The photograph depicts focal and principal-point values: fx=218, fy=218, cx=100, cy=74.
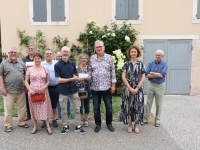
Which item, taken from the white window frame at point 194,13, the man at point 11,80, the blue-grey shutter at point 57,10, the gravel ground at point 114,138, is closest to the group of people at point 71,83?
the man at point 11,80

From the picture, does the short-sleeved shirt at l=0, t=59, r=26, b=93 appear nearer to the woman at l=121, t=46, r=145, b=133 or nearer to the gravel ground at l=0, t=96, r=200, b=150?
the gravel ground at l=0, t=96, r=200, b=150

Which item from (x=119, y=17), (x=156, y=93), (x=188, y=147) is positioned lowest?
Answer: (x=188, y=147)

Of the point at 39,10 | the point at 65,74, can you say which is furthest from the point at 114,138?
the point at 39,10

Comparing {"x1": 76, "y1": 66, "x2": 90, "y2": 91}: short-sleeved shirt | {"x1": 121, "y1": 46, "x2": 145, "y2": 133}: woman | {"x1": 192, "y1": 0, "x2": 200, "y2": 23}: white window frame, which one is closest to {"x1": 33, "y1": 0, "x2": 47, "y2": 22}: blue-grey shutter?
{"x1": 76, "y1": 66, "x2": 90, "y2": 91}: short-sleeved shirt

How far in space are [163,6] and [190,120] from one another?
4.30m

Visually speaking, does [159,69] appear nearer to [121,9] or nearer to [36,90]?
[36,90]

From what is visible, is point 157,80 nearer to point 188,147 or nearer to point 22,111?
point 188,147

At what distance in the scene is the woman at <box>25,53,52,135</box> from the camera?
13.3 ft

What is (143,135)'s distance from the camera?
4.13 meters

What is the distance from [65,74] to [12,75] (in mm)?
1070

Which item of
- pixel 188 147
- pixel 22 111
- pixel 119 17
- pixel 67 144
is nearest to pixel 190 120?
pixel 188 147

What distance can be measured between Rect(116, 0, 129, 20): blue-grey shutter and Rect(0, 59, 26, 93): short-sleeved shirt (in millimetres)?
4444

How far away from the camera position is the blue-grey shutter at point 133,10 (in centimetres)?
763

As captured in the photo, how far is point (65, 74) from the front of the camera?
4.02 m
